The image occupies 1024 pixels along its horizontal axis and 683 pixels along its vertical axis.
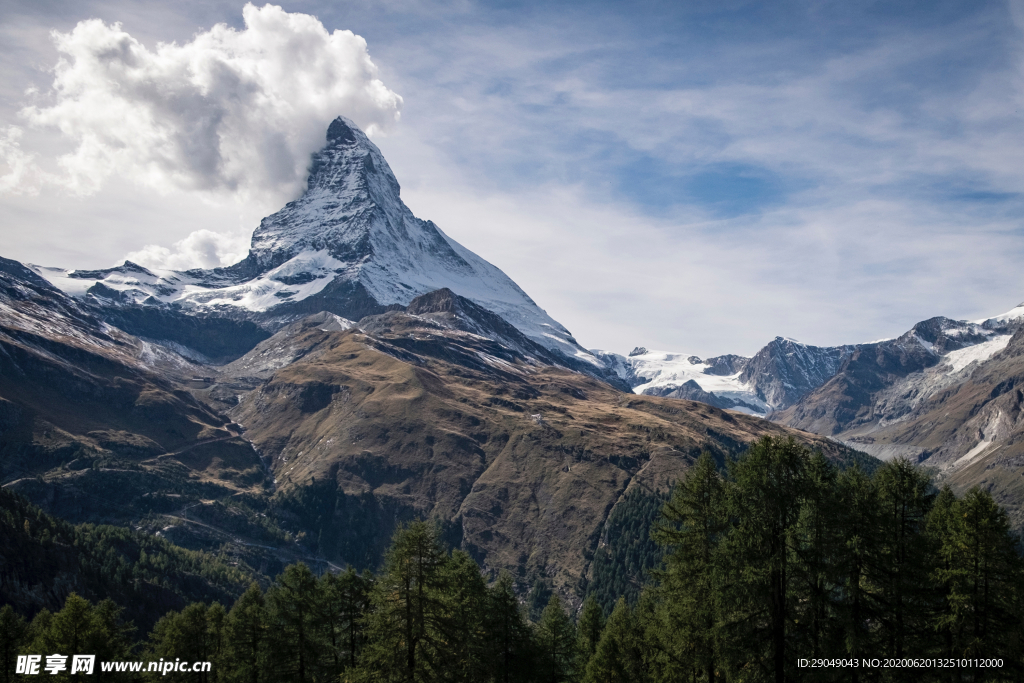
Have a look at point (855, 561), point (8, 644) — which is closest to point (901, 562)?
point (855, 561)

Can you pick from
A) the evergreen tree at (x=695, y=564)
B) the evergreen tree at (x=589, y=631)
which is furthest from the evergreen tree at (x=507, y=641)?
the evergreen tree at (x=695, y=564)

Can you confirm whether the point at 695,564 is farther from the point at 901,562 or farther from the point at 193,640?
the point at 193,640

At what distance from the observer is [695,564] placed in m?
42.1

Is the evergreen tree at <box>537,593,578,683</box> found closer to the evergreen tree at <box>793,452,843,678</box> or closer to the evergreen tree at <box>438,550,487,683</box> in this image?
the evergreen tree at <box>438,550,487,683</box>

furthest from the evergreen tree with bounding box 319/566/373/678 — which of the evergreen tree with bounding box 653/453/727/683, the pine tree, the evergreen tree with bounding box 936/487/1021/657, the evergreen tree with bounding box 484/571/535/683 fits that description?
the evergreen tree with bounding box 936/487/1021/657

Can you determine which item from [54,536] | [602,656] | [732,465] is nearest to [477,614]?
[602,656]

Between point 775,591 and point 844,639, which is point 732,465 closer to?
point 775,591

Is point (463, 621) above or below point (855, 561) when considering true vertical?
below

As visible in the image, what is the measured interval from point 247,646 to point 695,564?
132 ft

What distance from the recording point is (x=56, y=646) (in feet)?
187

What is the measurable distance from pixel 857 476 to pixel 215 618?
55356mm

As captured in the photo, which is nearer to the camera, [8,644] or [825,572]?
[825,572]

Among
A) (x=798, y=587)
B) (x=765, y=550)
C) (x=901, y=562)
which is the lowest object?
(x=798, y=587)

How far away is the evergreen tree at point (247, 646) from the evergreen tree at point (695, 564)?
111 feet
